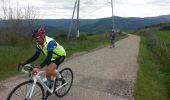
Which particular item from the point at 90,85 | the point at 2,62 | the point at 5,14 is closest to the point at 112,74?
the point at 90,85

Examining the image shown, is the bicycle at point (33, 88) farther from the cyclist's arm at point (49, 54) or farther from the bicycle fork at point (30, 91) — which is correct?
the cyclist's arm at point (49, 54)

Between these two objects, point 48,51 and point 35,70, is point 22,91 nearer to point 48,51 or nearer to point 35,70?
point 35,70

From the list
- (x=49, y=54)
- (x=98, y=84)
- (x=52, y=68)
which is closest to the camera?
(x=49, y=54)

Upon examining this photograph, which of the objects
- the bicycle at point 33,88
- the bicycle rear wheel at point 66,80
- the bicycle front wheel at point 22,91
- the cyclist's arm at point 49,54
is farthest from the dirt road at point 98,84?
the cyclist's arm at point 49,54

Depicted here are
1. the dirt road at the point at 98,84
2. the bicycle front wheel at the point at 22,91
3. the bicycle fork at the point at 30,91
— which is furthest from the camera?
the dirt road at the point at 98,84

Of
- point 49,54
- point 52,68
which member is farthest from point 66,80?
point 49,54

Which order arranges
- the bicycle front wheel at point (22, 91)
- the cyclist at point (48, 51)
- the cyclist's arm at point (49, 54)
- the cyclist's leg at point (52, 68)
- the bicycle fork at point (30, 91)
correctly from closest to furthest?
1. the bicycle front wheel at point (22, 91)
2. the bicycle fork at point (30, 91)
3. the cyclist at point (48, 51)
4. the cyclist's arm at point (49, 54)
5. the cyclist's leg at point (52, 68)

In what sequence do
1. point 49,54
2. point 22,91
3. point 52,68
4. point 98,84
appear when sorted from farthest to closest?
point 98,84, point 52,68, point 49,54, point 22,91

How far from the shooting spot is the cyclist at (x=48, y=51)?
22.2 ft

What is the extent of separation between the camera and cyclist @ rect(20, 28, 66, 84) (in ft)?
22.2

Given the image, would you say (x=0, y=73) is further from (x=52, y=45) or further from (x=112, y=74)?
(x=52, y=45)

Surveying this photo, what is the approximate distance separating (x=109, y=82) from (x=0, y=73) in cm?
397

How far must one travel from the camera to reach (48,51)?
273 inches

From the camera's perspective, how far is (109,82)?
1108 cm
